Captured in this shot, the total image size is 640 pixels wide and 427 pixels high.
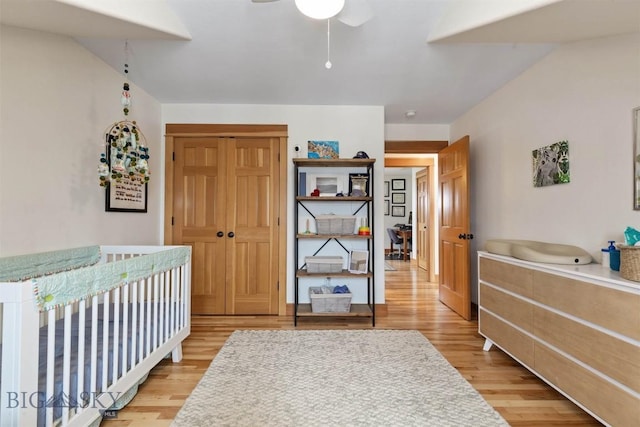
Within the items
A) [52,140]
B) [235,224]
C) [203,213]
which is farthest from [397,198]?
[52,140]

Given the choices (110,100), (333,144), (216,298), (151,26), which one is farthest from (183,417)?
(333,144)

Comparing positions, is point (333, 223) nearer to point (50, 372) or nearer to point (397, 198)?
point (50, 372)

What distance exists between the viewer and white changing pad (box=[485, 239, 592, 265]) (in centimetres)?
186

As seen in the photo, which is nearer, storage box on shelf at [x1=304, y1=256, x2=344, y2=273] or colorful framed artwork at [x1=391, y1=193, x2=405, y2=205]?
storage box on shelf at [x1=304, y1=256, x2=344, y2=273]

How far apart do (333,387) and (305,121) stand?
2.62 m

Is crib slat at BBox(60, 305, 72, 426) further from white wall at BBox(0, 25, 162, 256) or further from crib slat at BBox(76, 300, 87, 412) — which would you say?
white wall at BBox(0, 25, 162, 256)

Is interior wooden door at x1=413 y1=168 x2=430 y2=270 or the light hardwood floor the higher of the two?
interior wooden door at x1=413 y1=168 x2=430 y2=270

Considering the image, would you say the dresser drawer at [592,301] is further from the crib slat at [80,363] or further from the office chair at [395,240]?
the office chair at [395,240]

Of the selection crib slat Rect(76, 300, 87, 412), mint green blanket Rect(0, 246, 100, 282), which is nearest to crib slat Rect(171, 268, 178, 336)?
mint green blanket Rect(0, 246, 100, 282)

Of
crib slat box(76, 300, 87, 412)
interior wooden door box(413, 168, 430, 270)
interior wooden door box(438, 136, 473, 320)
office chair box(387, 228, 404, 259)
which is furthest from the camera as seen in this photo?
A: office chair box(387, 228, 404, 259)

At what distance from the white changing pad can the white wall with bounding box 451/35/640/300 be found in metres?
0.13

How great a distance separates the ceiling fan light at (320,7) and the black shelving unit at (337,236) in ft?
5.48

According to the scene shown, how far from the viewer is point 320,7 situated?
57.7 inches

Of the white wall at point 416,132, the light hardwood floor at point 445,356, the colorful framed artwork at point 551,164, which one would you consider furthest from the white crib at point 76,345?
the white wall at point 416,132
